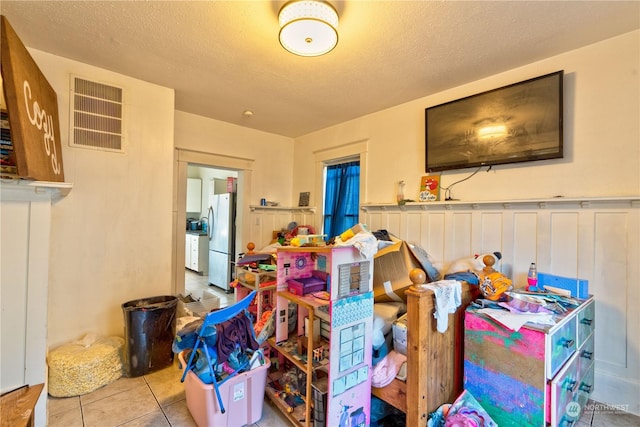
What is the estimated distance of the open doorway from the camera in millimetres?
4777

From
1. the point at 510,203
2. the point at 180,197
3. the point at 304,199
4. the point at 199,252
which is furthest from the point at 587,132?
the point at 199,252

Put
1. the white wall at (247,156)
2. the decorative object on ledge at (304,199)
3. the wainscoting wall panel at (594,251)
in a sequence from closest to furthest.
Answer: the wainscoting wall panel at (594,251) < the white wall at (247,156) < the decorative object on ledge at (304,199)

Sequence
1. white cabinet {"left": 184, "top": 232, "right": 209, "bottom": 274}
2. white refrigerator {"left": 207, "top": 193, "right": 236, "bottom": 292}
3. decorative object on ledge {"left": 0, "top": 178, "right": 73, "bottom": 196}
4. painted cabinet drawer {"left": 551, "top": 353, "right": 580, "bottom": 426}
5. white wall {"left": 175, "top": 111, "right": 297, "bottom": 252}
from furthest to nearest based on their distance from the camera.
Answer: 1. white cabinet {"left": 184, "top": 232, "right": 209, "bottom": 274}
2. white refrigerator {"left": 207, "top": 193, "right": 236, "bottom": 292}
3. white wall {"left": 175, "top": 111, "right": 297, "bottom": 252}
4. decorative object on ledge {"left": 0, "top": 178, "right": 73, "bottom": 196}
5. painted cabinet drawer {"left": 551, "top": 353, "right": 580, "bottom": 426}

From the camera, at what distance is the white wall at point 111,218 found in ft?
7.57

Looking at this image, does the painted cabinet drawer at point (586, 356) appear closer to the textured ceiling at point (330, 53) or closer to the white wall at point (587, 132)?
the white wall at point (587, 132)

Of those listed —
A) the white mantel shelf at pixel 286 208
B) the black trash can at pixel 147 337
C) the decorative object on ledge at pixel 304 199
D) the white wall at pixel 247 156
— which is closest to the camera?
the black trash can at pixel 147 337

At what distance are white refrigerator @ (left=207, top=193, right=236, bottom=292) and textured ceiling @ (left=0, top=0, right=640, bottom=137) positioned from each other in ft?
7.58

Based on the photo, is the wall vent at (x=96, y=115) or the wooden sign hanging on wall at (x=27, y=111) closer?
the wooden sign hanging on wall at (x=27, y=111)

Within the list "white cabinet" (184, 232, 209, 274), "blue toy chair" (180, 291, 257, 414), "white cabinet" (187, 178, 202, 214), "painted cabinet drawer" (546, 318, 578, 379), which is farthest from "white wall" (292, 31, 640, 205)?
"white cabinet" (187, 178, 202, 214)

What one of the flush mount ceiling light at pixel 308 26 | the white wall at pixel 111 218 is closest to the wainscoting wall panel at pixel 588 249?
the flush mount ceiling light at pixel 308 26

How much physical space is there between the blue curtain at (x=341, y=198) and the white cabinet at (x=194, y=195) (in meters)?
4.00

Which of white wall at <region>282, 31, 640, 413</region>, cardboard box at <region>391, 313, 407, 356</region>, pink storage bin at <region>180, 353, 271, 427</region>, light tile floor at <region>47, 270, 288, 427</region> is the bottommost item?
light tile floor at <region>47, 270, 288, 427</region>

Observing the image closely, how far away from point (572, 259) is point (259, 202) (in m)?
3.62

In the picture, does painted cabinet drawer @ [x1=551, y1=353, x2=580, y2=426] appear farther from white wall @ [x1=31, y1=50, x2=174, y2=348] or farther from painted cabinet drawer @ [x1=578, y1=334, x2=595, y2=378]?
white wall @ [x1=31, y1=50, x2=174, y2=348]
